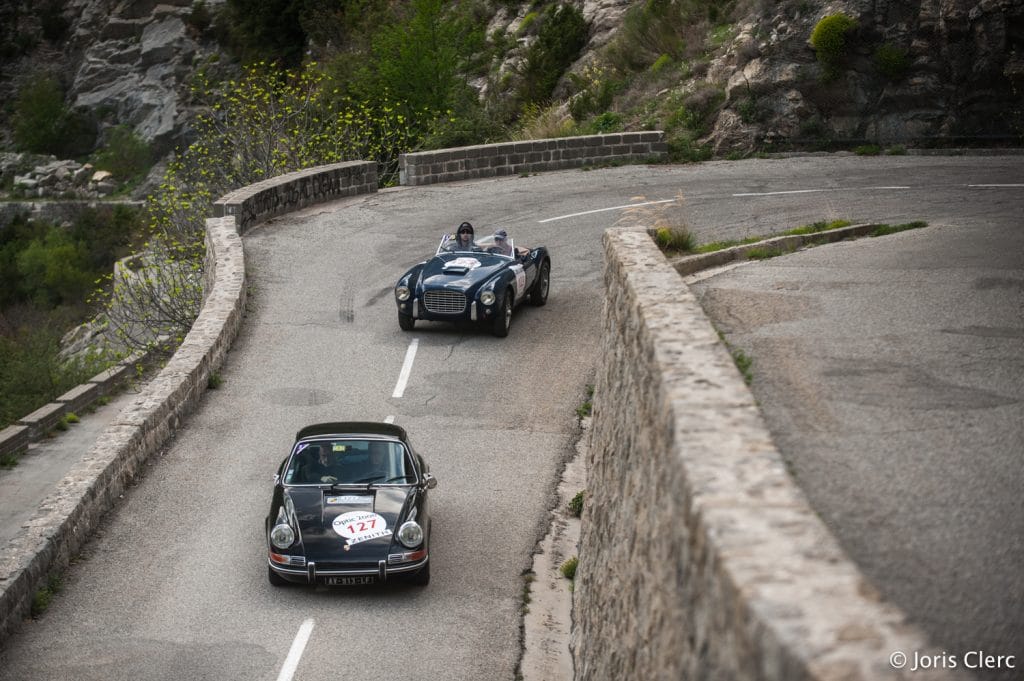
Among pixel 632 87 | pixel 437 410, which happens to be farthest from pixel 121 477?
pixel 632 87

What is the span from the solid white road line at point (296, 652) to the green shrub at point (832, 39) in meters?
25.0

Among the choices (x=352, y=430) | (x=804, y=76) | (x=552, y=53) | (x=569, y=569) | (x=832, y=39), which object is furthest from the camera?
(x=552, y=53)

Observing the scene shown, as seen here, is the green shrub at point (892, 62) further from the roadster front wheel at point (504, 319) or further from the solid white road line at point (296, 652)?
the solid white road line at point (296, 652)

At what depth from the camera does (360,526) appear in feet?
36.7

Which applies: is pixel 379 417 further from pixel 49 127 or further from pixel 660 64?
pixel 49 127

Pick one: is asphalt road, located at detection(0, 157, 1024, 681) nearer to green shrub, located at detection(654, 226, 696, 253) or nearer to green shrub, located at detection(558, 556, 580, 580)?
green shrub, located at detection(558, 556, 580, 580)

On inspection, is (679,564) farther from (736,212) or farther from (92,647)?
(736,212)

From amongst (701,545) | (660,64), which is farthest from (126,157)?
(701,545)

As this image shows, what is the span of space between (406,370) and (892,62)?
65.5 ft

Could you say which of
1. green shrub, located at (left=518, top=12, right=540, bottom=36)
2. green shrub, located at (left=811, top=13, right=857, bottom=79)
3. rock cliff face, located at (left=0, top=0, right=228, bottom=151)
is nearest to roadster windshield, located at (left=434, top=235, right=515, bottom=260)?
green shrub, located at (left=811, top=13, right=857, bottom=79)

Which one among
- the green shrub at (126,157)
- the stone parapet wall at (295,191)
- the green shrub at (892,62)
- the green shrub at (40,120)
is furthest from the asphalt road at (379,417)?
the green shrub at (40,120)

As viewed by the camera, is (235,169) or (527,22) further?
(527,22)

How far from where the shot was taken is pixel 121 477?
13312 millimetres

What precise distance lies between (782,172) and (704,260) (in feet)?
47.4
